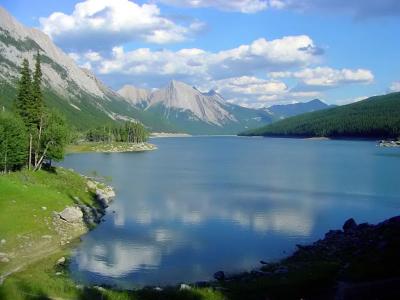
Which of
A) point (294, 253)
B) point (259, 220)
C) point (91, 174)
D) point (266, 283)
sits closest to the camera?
point (266, 283)

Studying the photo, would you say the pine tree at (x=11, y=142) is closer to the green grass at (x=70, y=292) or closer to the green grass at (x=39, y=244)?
the green grass at (x=39, y=244)

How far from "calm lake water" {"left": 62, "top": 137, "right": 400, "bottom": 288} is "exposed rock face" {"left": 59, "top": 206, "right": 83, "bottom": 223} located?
2.61 m

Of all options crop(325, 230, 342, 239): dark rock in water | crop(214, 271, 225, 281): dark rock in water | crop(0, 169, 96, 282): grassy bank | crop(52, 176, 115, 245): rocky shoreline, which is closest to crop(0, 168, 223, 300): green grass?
crop(0, 169, 96, 282): grassy bank

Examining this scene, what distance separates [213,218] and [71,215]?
19.6 m

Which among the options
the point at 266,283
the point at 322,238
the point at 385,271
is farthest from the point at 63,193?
the point at 385,271

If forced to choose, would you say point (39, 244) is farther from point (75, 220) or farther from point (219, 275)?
point (219, 275)

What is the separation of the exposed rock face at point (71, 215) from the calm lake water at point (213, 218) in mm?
2605

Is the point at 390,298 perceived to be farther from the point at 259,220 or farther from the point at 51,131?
the point at 51,131

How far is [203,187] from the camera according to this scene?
104 metres

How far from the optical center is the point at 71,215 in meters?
59.1

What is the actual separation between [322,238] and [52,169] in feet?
183

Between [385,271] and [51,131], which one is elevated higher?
[51,131]

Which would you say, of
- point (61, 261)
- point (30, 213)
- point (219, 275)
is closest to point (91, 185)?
point (30, 213)

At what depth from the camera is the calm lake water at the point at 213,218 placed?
45.6 meters
